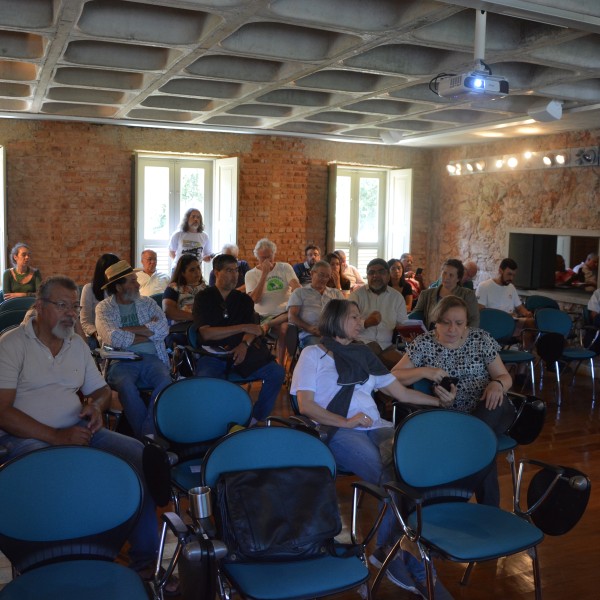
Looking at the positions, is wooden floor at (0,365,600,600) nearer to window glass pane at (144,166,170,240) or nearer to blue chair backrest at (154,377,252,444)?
blue chair backrest at (154,377,252,444)

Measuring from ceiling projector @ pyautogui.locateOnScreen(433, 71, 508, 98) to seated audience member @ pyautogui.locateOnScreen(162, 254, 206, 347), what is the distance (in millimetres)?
2740

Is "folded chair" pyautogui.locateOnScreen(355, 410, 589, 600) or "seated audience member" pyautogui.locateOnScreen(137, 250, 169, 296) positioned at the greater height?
"seated audience member" pyautogui.locateOnScreen(137, 250, 169, 296)

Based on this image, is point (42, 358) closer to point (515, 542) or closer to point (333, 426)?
point (333, 426)

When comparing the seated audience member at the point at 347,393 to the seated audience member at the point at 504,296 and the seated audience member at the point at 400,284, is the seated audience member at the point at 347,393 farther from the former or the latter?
the seated audience member at the point at 504,296

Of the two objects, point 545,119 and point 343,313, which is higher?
point 545,119

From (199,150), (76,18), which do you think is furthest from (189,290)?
(199,150)

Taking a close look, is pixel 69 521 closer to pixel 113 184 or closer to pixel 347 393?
pixel 347 393

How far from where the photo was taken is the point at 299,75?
6609mm

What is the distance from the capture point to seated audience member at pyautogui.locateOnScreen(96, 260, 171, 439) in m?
4.70

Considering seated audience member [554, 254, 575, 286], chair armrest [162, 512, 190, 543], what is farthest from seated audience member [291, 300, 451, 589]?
seated audience member [554, 254, 575, 286]

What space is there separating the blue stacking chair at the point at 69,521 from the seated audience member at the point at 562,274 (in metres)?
8.62

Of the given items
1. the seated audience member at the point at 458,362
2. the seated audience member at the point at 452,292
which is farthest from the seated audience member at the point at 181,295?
the seated audience member at the point at 458,362

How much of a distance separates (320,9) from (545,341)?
13.0ft

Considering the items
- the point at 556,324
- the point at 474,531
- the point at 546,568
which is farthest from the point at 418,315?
the point at 474,531
